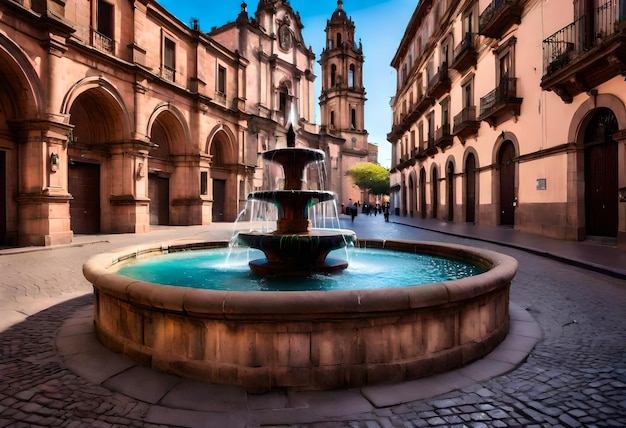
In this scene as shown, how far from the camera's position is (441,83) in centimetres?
2420

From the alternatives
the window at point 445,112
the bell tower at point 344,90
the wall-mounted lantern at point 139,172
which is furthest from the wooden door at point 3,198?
the bell tower at point 344,90

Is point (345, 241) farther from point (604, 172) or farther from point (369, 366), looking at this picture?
point (604, 172)

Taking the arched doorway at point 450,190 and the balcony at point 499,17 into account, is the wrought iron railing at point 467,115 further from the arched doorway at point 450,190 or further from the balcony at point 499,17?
the arched doorway at point 450,190

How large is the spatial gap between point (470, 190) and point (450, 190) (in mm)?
3257

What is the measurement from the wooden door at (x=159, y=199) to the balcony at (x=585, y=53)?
2075cm

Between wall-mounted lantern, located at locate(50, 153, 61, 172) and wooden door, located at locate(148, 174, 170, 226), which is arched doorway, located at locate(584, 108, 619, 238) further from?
wooden door, located at locate(148, 174, 170, 226)

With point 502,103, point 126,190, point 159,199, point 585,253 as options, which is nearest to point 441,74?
point 502,103

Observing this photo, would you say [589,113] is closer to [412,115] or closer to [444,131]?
[444,131]

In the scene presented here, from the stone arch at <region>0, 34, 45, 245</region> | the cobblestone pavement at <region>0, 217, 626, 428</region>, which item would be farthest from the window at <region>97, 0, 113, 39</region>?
the cobblestone pavement at <region>0, 217, 626, 428</region>

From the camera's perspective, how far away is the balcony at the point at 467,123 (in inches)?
790

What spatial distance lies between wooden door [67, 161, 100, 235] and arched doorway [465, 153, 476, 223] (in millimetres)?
21091

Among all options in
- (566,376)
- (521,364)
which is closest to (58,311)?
(521,364)

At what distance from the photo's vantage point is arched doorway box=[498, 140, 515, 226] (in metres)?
17.3

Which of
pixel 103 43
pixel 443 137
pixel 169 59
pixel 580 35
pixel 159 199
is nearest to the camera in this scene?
pixel 580 35
